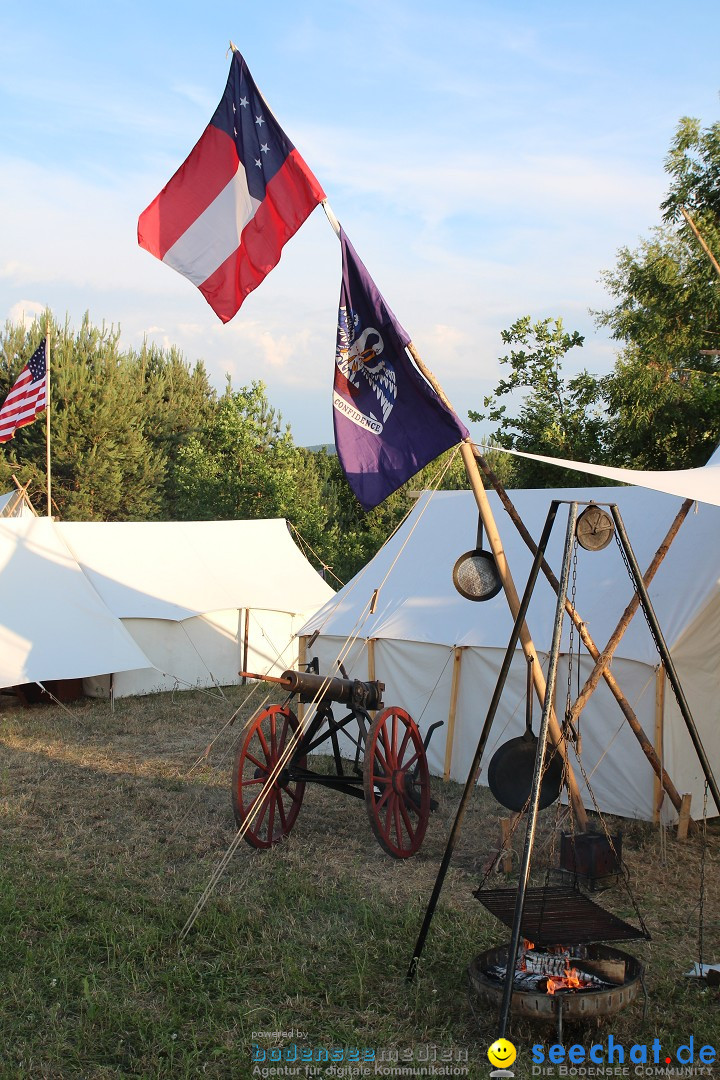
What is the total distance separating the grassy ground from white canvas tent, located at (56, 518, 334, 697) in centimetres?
440

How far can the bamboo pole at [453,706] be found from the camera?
25.6 ft

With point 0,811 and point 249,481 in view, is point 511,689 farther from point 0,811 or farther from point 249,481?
point 249,481

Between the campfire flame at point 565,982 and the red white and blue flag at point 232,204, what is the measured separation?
3.70m

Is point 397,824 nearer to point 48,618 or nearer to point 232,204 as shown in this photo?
point 232,204

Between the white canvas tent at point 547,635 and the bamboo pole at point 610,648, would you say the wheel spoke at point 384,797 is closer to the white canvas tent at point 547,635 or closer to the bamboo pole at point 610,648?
the bamboo pole at point 610,648

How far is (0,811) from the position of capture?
22.0ft

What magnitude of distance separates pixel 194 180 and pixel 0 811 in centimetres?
457

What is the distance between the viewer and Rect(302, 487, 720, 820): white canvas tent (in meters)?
6.53

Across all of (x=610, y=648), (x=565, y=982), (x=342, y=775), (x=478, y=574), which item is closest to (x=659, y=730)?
(x=610, y=648)

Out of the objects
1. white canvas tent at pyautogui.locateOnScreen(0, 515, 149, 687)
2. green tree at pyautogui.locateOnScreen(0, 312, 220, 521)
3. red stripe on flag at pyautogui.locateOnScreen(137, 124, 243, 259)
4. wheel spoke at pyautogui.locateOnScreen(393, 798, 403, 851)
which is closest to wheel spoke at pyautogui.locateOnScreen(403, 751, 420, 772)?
wheel spoke at pyautogui.locateOnScreen(393, 798, 403, 851)

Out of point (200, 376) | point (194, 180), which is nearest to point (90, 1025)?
point (194, 180)

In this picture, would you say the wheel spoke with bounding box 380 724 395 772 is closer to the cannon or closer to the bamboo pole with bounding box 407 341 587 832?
the cannon

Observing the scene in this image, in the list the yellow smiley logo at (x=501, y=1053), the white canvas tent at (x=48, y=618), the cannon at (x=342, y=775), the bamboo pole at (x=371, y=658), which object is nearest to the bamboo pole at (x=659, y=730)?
the cannon at (x=342, y=775)

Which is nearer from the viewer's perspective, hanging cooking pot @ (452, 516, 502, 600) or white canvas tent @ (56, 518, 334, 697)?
hanging cooking pot @ (452, 516, 502, 600)
